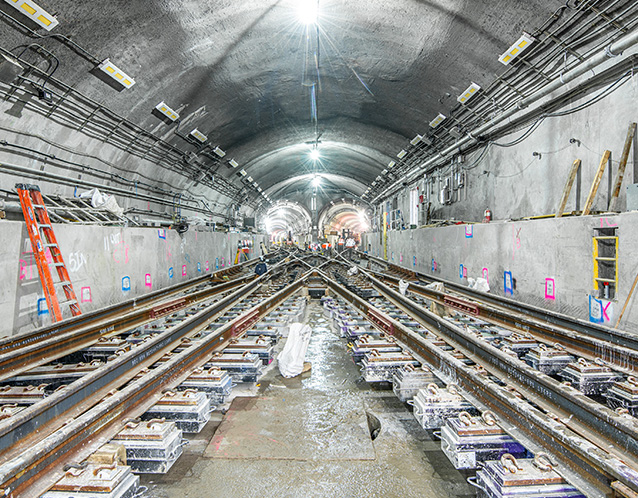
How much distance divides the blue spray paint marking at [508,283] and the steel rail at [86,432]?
6351 millimetres

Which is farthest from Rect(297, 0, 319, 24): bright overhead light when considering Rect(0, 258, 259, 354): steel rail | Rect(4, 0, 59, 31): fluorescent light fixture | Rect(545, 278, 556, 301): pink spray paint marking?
Rect(545, 278, 556, 301): pink spray paint marking

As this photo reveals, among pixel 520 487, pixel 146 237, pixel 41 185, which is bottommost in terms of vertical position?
pixel 520 487

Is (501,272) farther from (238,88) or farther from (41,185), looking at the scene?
(41,185)

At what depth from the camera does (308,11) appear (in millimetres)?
7555

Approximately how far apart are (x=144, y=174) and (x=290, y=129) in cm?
713

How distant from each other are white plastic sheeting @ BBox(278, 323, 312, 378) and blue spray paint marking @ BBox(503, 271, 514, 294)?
505cm

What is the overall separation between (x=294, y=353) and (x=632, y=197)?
496 cm

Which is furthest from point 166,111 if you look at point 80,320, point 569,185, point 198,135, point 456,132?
point 569,185

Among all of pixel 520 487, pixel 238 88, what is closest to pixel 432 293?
pixel 520 487

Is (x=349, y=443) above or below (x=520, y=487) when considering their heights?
below

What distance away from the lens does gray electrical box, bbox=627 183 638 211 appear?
464cm

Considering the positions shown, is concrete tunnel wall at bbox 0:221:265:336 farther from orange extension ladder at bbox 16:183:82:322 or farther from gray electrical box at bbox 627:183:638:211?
gray electrical box at bbox 627:183:638:211

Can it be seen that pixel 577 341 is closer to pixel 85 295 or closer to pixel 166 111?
pixel 85 295

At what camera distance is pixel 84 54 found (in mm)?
6164
